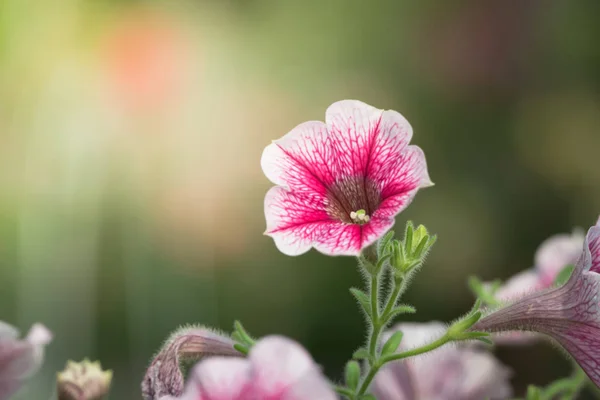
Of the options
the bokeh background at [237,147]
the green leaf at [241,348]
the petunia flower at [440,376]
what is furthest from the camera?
the bokeh background at [237,147]

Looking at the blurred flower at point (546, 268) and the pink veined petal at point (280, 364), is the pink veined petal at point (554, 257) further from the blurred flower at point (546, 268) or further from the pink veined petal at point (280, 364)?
the pink veined petal at point (280, 364)

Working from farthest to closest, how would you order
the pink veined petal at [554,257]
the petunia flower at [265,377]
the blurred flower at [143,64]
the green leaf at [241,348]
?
the blurred flower at [143,64], the pink veined petal at [554,257], the green leaf at [241,348], the petunia flower at [265,377]

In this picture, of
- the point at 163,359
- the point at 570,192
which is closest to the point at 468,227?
the point at 570,192

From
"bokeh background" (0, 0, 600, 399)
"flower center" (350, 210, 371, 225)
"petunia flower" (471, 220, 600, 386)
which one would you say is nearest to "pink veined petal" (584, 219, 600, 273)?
"petunia flower" (471, 220, 600, 386)

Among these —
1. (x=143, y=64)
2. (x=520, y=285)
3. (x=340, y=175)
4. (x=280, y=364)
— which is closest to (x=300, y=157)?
(x=340, y=175)

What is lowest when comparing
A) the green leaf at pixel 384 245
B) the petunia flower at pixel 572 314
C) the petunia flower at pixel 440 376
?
the petunia flower at pixel 440 376

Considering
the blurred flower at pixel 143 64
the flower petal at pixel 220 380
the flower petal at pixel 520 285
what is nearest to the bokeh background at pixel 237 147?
the blurred flower at pixel 143 64

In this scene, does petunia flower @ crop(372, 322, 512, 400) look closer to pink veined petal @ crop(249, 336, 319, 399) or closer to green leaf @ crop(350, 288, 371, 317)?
green leaf @ crop(350, 288, 371, 317)
